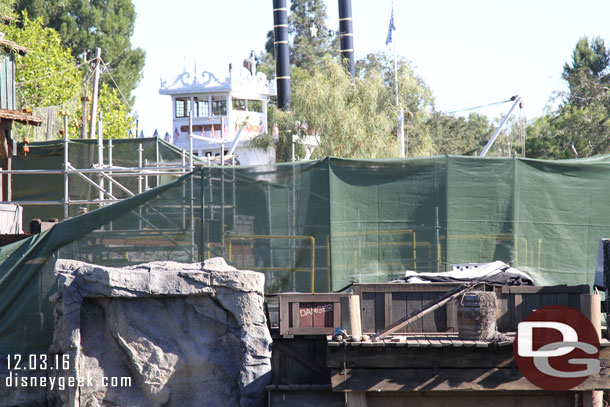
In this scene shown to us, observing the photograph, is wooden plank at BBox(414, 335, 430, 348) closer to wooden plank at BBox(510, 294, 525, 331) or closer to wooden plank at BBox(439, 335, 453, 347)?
wooden plank at BBox(439, 335, 453, 347)

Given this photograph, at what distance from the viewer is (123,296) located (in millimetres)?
9055

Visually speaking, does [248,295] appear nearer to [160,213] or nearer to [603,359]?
[160,213]

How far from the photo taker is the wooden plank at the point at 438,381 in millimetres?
8305

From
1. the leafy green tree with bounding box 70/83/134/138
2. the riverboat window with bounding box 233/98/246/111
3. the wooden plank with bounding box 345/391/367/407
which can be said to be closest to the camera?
the wooden plank with bounding box 345/391/367/407

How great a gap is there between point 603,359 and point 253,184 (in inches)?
191

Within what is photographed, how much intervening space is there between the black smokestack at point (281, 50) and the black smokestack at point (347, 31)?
257 centimetres

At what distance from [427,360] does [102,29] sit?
165 ft

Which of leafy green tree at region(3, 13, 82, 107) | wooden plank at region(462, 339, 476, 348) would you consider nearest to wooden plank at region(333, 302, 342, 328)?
wooden plank at region(462, 339, 476, 348)

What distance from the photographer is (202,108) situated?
130 feet

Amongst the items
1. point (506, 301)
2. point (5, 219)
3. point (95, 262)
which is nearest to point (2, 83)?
point (5, 219)

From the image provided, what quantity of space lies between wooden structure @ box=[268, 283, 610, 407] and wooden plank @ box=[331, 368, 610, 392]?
0.01 m

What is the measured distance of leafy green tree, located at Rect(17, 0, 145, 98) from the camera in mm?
51031

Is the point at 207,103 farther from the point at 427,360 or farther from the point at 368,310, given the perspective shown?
the point at 427,360

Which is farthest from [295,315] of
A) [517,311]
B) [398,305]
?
[517,311]
